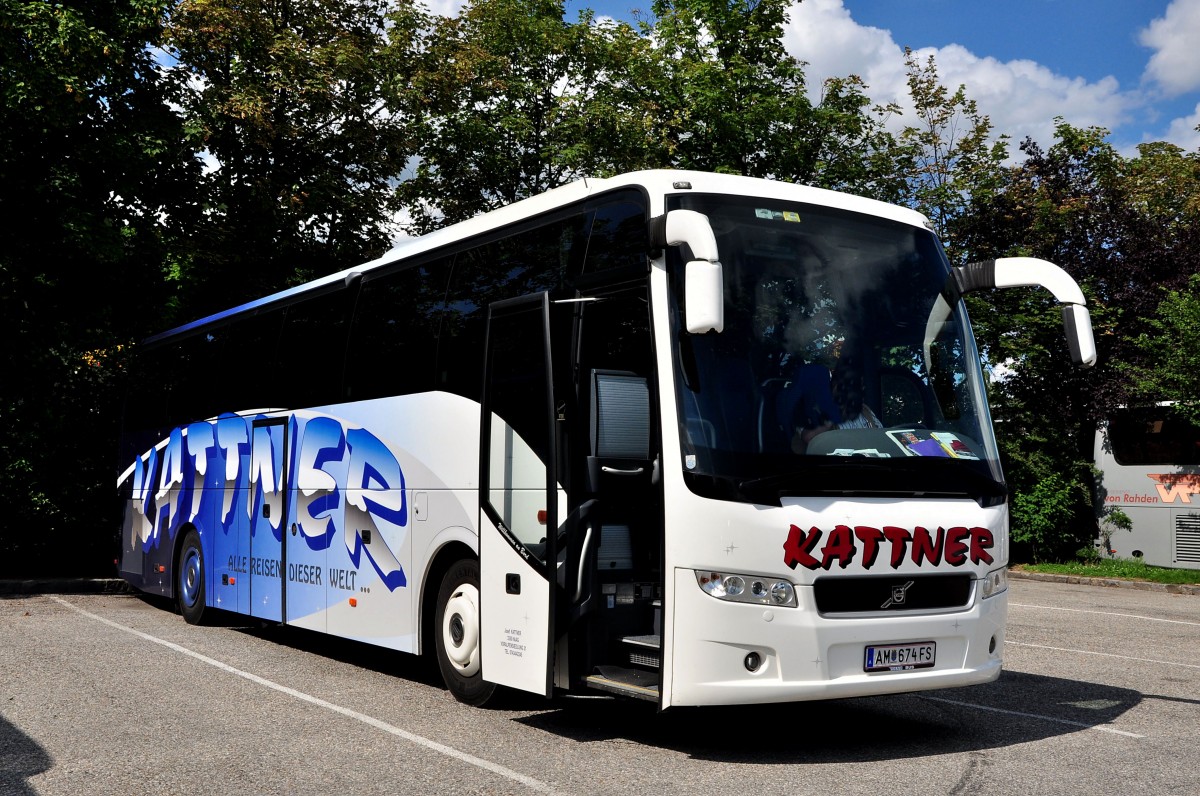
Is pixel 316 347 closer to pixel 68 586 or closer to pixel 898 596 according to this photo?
pixel 898 596

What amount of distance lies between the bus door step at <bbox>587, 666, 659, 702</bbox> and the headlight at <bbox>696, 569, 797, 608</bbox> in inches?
26.7

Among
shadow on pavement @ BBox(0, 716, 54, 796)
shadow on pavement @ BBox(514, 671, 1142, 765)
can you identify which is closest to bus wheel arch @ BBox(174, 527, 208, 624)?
shadow on pavement @ BBox(0, 716, 54, 796)

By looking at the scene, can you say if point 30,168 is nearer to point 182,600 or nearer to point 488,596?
point 182,600

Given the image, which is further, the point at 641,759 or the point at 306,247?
the point at 306,247

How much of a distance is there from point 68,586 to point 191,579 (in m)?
5.28

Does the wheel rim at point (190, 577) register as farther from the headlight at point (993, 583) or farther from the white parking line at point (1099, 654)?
the headlight at point (993, 583)

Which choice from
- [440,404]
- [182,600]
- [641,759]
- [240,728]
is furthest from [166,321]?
[641,759]

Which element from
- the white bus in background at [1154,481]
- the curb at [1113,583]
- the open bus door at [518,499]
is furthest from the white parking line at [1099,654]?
the white bus in background at [1154,481]

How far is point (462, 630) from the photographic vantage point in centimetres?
873

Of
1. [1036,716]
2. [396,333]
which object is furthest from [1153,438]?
[396,333]

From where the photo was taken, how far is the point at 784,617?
6.68 m

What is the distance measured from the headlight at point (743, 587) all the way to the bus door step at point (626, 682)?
0.68 m

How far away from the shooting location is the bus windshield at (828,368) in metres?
6.83

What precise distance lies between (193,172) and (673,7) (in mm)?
14460
